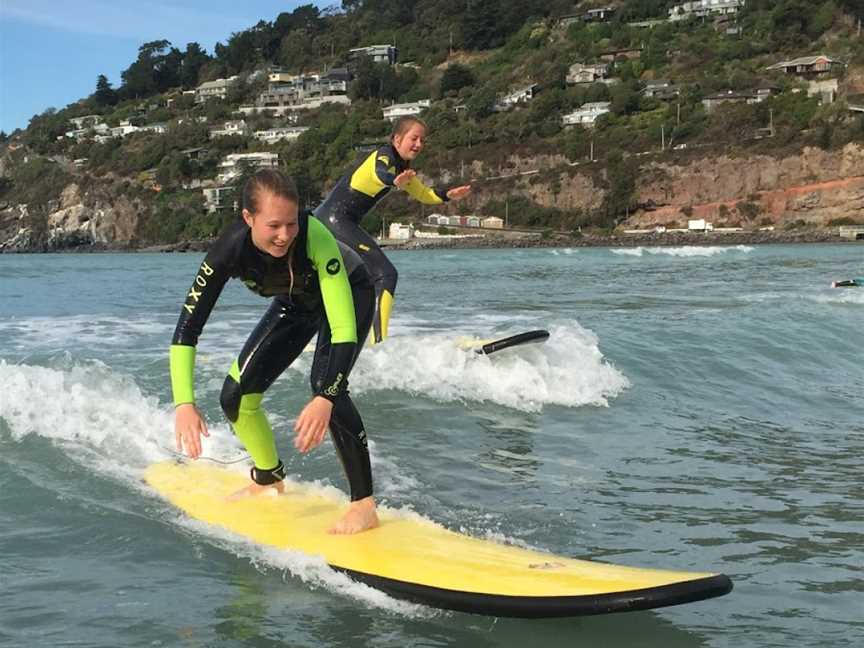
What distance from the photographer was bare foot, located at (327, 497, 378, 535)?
483 centimetres

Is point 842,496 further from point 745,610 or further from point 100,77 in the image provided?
point 100,77

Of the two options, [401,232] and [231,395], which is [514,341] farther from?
[401,232]

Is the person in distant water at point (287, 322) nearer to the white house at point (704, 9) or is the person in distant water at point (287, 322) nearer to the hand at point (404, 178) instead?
the hand at point (404, 178)

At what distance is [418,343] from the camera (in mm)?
10750

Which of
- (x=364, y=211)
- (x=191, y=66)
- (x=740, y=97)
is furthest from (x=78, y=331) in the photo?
(x=191, y=66)

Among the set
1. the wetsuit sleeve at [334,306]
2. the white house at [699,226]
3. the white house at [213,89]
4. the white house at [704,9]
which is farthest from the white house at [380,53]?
the wetsuit sleeve at [334,306]

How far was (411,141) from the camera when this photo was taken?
7.32 m

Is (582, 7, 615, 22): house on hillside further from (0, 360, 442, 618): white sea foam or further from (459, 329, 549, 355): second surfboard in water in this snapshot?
(0, 360, 442, 618): white sea foam

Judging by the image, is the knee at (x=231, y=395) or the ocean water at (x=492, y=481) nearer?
the ocean water at (x=492, y=481)

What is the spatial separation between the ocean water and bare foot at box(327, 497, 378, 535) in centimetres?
36

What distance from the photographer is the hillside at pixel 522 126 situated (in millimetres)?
86312

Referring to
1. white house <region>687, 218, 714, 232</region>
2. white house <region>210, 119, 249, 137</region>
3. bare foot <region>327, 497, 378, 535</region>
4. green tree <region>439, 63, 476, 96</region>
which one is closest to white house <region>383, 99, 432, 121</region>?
green tree <region>439, 63, 476, 96</region>

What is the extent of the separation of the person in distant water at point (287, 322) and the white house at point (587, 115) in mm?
103327

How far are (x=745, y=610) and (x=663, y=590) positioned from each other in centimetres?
62
